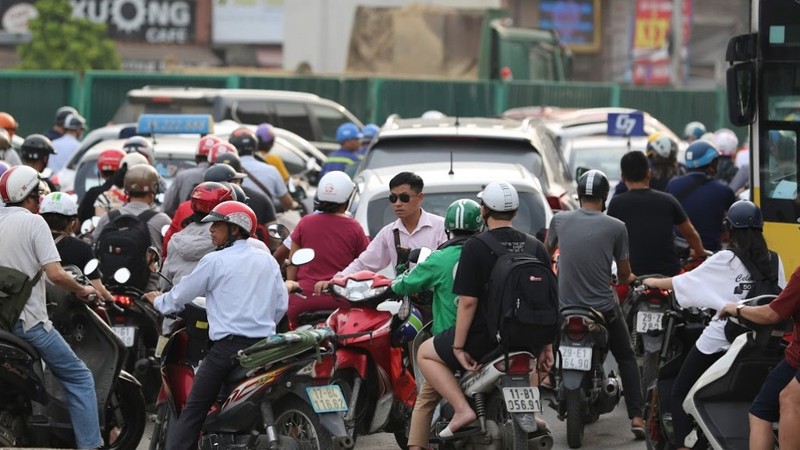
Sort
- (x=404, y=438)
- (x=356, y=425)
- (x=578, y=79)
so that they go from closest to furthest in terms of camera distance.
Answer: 1. (x=356, y=425)
2. (x=404, y=438)
3. (x=578, y=79)

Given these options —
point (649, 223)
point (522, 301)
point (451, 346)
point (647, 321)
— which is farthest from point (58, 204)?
point (649, 223)

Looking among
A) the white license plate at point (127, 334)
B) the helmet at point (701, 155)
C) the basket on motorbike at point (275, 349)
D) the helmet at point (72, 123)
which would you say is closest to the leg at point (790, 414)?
the basket on motorbike at point (275, 349)

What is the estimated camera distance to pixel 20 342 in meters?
8.91

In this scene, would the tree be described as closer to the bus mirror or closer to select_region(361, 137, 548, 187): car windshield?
select_region(361, 137, 548, 187): car windshield

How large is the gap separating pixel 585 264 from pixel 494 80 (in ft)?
81.9

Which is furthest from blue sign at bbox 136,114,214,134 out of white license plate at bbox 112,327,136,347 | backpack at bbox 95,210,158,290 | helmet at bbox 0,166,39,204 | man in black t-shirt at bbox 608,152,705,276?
helmet at bbox 0,166,39,204

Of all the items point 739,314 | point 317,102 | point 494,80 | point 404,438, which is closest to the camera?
point 739,314

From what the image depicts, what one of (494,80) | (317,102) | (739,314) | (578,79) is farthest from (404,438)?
(578,79)

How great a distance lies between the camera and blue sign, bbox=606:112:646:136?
20172mm

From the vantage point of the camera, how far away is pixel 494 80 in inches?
1383

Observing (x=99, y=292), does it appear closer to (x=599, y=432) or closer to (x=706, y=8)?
(x=599, y=432)

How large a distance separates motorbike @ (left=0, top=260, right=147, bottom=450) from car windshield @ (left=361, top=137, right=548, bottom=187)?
389cm

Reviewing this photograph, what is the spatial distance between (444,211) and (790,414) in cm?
446

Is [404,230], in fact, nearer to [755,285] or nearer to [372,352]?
[372,352]
